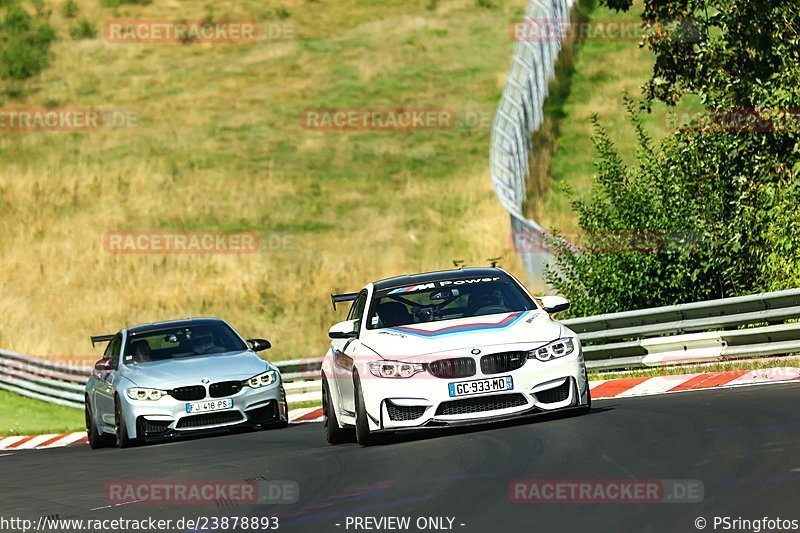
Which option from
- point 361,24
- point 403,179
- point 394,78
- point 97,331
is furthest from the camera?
point 361,24

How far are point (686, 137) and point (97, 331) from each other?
1944 cm

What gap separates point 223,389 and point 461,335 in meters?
5.33

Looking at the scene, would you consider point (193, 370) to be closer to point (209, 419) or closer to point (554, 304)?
point (209, 419)

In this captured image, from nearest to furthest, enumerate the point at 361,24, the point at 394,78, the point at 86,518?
1. the point at 86,518
2. the point at 394,78
3. the point at 361,24

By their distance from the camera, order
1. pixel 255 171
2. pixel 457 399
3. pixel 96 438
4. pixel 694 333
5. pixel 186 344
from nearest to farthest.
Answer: pixel 457 399 → pixel 96 438 → pixel 186 344 → pixel 694 333 → pixel 255 171

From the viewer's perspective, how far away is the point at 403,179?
1880 inches

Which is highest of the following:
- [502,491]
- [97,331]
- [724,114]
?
[502,491]

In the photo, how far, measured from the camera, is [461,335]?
12.5 meters

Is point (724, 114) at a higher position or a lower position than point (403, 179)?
higher

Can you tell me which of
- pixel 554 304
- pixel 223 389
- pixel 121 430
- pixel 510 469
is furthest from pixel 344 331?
pixel 121 430

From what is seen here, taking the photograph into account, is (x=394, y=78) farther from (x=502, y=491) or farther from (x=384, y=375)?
(x=502, y=491)

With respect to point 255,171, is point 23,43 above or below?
above

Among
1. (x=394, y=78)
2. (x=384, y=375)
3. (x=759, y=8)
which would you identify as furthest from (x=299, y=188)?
(x=384, y=375)

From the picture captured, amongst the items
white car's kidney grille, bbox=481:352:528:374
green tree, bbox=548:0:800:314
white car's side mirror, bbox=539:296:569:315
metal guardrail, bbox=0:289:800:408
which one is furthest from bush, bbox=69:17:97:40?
white car's kidney grille, bbox=481:352:528:374
